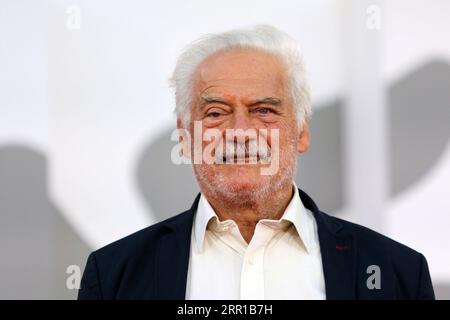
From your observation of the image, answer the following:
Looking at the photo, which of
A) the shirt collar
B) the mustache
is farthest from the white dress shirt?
the mustache

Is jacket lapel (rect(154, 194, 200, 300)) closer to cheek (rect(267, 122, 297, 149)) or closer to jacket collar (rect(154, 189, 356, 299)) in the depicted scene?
jacket collar (rect(154, 189, 356, 299))

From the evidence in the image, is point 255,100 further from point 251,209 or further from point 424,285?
point 424,285

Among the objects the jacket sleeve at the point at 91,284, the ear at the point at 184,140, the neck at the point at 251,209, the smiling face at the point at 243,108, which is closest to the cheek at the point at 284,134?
the smiling face at the point at 243,108

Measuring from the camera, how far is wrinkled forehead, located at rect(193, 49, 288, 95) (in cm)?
171

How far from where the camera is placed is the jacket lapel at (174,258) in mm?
1605

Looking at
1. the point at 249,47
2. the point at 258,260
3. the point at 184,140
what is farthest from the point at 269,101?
the point at 258,260

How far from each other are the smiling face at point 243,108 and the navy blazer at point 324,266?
140 millimetres

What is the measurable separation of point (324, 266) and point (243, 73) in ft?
1.77

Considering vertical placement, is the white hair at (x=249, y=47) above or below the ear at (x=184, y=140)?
above

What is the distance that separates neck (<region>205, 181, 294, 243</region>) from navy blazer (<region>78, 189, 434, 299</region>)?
8cm

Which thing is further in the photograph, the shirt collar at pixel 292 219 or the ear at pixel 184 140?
the ear at pixel 184 140

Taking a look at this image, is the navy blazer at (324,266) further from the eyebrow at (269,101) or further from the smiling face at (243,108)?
the eyebrow at (269,101)
